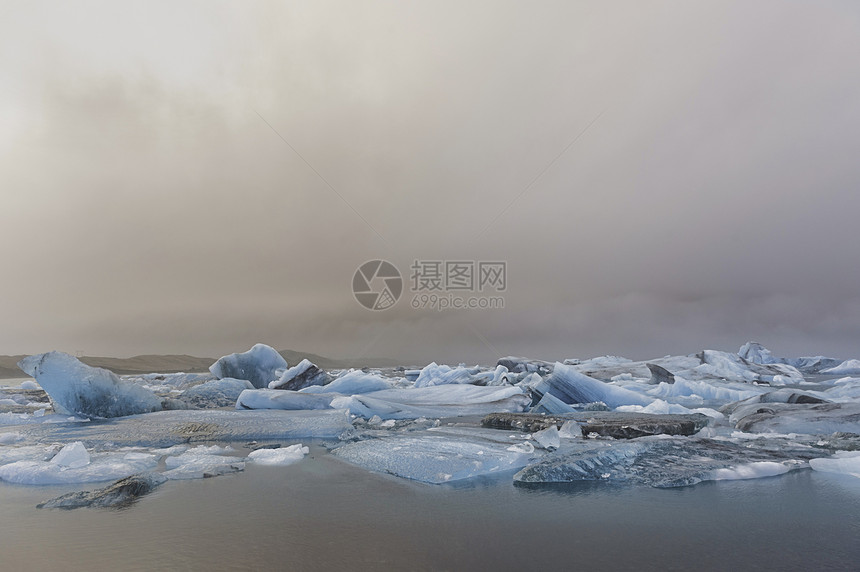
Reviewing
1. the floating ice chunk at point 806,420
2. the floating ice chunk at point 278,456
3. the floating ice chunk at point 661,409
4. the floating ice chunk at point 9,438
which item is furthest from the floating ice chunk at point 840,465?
the floating ice chunk at point 9,438

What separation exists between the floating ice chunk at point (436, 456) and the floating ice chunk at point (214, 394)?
782 centimetres

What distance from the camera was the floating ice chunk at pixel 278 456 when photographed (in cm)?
596

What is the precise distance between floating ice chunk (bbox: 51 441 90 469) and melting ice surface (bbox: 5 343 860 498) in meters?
0.01

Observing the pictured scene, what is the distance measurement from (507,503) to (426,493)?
82 cm

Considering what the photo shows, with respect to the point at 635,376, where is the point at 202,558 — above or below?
below

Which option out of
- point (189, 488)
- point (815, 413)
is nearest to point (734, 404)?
point (815, 413)

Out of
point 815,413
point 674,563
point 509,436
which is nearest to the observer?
point 674,563

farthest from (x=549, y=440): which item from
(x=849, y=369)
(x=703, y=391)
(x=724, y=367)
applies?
(x=849, y=369)

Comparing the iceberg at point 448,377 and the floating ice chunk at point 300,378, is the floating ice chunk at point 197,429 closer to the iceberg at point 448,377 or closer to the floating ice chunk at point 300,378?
the floating ice chunk at point 300,378

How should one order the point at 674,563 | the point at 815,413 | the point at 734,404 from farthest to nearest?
the point at 734,404, the point at 815,413, the point at 674,563

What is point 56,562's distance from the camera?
2.89 metres

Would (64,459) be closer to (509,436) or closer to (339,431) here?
(339,431)

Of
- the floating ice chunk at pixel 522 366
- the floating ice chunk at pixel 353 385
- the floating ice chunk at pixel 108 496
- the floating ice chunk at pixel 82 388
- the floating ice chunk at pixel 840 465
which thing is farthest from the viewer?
the floating ice chunk at pixel 522 366

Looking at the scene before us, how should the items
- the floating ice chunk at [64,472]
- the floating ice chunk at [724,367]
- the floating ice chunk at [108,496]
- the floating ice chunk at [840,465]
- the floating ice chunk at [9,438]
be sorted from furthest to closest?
the floating ice chunk at [724,367]
the floating ice chunk at [9,438]
the floating ice chunk at [840,465]
the floating ice chunk at [64,472]
the floating ice chunk at [108,496]
